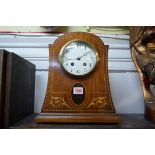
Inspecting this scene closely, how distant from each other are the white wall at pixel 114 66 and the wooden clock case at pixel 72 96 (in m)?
0.26

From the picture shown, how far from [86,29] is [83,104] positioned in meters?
0.40

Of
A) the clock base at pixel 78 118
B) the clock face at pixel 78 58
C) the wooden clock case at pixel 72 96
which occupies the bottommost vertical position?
the clock base at pixel 78 118

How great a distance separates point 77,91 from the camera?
0.68m

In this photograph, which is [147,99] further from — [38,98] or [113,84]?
[38,98]

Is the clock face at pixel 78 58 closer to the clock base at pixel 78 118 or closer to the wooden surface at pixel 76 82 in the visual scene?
the wooden surface at pixel 76 82

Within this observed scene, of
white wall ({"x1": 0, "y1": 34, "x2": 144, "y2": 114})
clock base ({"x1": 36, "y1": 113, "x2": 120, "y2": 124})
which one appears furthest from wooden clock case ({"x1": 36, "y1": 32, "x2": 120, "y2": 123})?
white wall ({"x1": 0, "y1": 34, "x2": 144, "y2": 114})

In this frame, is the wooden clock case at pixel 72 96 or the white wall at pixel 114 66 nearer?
the wooden clock case at pixel 72 96

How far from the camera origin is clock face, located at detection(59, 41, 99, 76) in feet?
2.27

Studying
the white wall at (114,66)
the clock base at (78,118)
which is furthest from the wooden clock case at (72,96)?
the white wall at (114,66)

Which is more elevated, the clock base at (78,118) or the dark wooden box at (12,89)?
the dark wooden box at (12,89)

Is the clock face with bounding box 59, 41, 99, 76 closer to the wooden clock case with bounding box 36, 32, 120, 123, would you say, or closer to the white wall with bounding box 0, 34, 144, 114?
the wooden clock case with bounding box 36, 32, 120, 123

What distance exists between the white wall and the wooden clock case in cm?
26

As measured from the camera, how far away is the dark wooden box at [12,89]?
2.01 ft

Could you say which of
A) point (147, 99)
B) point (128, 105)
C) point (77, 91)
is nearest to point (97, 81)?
point (77, 91)
